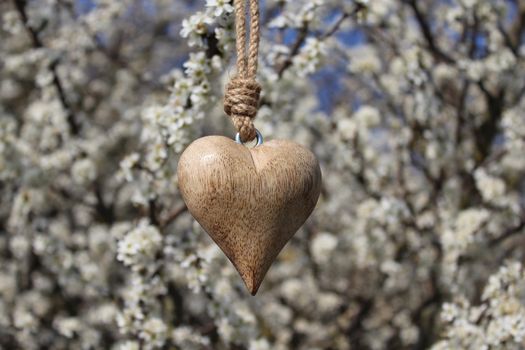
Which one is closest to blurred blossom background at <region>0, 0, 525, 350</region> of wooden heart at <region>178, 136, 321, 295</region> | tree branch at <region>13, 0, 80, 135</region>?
tree branch at <region>13, 0, 80, 135</region>

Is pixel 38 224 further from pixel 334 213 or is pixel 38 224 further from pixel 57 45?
pixel 334 213

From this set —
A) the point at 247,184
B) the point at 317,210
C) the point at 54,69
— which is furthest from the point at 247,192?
the point at 317,210

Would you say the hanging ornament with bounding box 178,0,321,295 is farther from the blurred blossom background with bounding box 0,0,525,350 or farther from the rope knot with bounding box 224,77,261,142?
the blurred blossom background with bounding box 0,0,525,350

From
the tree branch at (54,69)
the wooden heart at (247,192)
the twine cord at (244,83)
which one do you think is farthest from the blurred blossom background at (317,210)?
the wooden heart at (247,192)

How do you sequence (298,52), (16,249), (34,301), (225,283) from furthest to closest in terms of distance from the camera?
(34,301) → (16,249) → (225,283) → (298,52)

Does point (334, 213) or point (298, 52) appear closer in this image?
point (298, 52)

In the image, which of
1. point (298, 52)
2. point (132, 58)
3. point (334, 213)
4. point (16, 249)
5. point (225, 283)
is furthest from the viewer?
point (132, 58)

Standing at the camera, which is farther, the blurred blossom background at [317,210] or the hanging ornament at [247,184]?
the blurred blossom background at [317,210]

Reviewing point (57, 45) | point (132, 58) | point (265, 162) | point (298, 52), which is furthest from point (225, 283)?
point (132, 58)

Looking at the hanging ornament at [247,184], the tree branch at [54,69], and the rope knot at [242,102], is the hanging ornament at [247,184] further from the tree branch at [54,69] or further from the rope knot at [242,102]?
the tree branch at [54,69]
